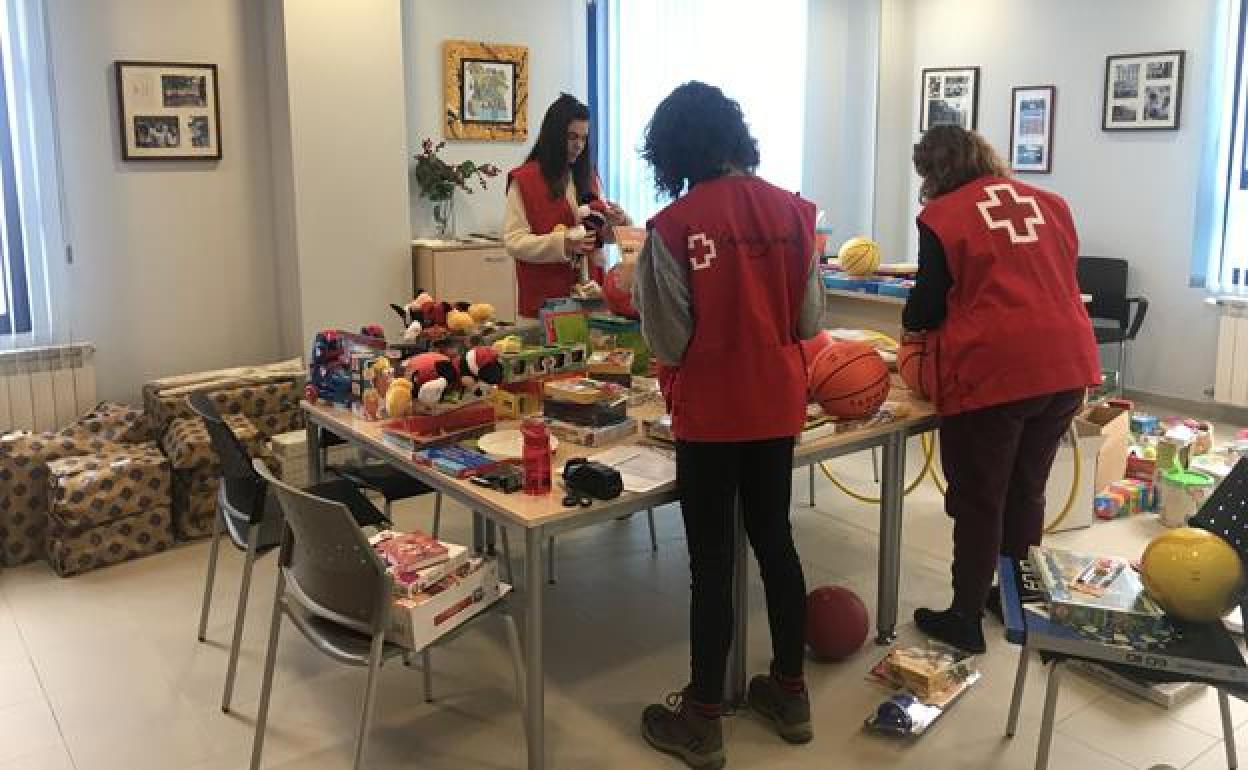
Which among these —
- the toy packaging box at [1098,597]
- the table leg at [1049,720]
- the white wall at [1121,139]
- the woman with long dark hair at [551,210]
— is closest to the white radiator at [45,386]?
the woman with long dark hair at [551,210]

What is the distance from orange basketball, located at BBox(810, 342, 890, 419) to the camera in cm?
304

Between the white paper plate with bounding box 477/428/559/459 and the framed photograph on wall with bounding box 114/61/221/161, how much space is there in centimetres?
292

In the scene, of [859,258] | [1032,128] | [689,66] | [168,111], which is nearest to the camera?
[859,258]

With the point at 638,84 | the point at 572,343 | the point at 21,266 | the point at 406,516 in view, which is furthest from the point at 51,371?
the point at 638,84

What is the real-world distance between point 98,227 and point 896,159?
5023 millimetres

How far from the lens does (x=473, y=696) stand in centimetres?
302

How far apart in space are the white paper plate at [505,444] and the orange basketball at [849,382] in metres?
0.76

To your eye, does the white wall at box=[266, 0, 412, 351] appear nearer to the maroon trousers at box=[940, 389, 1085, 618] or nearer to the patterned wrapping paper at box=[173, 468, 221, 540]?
the patterned wrapping paper at box=[173, 468, 221, 540]

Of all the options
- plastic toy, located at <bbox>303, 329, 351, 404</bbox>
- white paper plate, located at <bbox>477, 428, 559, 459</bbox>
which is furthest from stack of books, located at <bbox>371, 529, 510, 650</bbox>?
plastic toy, located at <bbox>303, 329, 351, 404</bbox>

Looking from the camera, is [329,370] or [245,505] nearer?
[245,505]

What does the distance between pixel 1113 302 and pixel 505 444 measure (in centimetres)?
464

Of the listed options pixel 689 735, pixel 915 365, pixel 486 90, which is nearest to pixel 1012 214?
pixel 915 365

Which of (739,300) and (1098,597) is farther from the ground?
(739,300)

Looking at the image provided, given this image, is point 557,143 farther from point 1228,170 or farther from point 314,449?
point 1228,170
